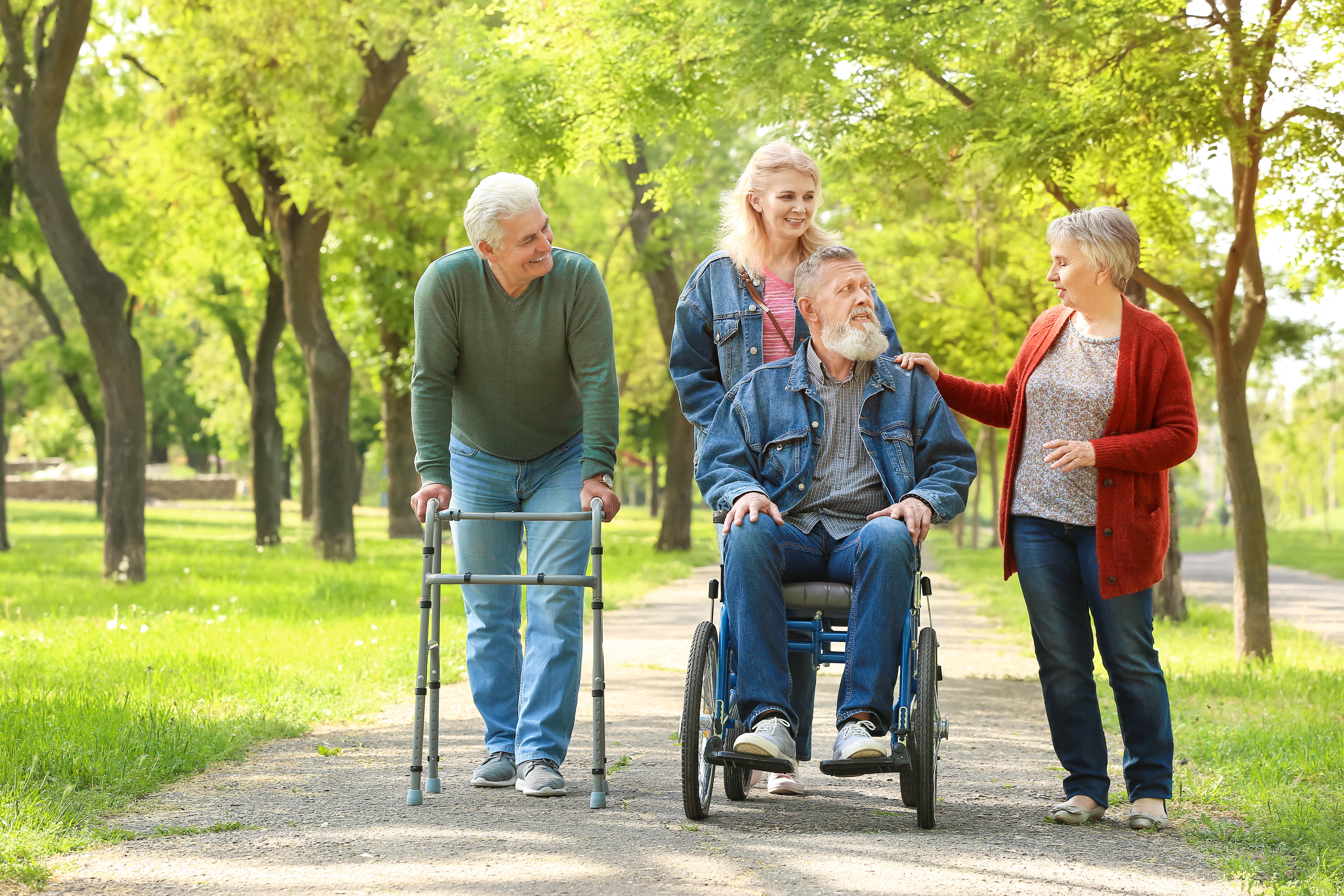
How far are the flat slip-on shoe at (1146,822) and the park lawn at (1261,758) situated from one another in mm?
88

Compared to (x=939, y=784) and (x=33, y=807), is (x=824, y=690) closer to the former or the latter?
(x=939, y=784)

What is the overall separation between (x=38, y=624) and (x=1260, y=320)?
29.2 ft

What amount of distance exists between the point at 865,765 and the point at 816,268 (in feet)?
5.60

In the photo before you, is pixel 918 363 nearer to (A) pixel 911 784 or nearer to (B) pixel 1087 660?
(B) pixel 1087 660

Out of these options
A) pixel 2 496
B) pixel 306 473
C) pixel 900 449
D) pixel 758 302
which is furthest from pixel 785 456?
pixel 306 473

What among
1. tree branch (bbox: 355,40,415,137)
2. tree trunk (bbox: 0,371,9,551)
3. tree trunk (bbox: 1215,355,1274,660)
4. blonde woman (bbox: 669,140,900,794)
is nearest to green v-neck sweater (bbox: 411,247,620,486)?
blonde woman (bbox: 669,140,900,794)

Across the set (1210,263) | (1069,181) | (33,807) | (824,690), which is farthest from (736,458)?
(1210,263)

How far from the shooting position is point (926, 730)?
4.25 m

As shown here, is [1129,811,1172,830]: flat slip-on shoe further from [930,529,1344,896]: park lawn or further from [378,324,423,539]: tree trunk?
[378,324,423,539]: tree trunk

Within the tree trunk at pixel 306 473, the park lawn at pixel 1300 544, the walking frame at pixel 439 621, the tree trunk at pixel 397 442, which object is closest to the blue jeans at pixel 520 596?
the walking frame at pixel 439 621

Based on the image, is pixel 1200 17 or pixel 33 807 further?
pixel 1200 17

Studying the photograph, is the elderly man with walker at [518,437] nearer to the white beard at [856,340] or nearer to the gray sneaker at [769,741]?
the white beard at [856,340]

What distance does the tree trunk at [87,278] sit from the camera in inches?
525

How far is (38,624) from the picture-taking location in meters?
9.62
